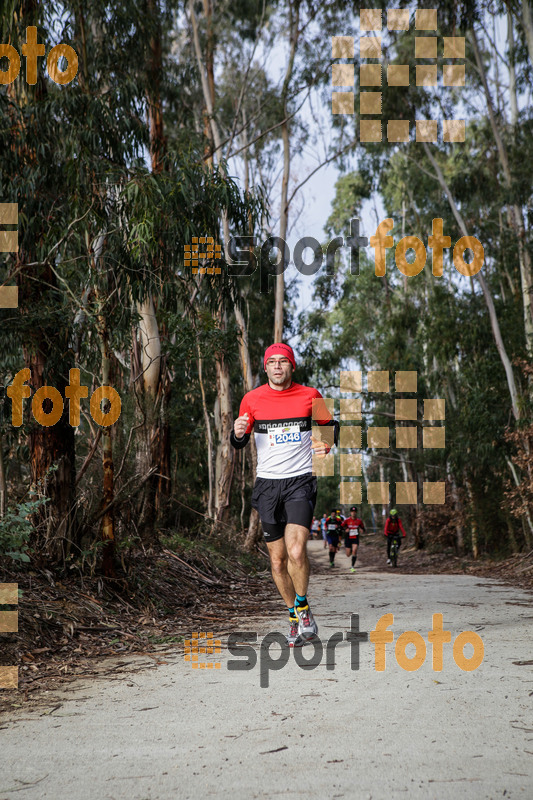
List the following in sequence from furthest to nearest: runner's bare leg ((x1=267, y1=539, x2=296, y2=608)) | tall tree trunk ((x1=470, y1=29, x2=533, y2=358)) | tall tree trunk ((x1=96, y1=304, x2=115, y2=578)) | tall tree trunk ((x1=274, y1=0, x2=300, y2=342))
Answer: tall tree trunk ((x1=470, y1=29, x2=533, y2=358)) → tall tree trunk ((x1=274, y1=0, x2=300, y2=342)) → tall tree trunk ((x1=96, y1=304, x2=115, y2=578)) → runner's bare leg ((x1=267, y1=539, x2=296, y2=608))

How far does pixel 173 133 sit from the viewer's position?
64.3ft

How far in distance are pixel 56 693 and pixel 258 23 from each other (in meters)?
17.9

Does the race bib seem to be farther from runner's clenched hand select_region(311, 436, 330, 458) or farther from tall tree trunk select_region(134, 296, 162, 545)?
tall tree trunk select_region(134, 296, 162, 545)

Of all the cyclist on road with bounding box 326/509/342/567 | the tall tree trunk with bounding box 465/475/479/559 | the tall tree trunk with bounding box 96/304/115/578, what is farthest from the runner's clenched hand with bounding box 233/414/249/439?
the tall tree trunk with bounding box 465/475/479/559

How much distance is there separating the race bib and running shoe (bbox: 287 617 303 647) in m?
1.25

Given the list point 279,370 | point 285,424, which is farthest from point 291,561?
point 279,370

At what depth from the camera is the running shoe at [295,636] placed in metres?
5.50

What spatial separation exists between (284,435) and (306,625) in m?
1.33

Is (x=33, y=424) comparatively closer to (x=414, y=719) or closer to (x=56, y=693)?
(x=56, y=693)

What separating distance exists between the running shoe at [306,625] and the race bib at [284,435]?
3.85 feet

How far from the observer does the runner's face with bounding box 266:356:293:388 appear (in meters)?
5.62

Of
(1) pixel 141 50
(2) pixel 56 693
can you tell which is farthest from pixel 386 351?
(2) pixel 56 693

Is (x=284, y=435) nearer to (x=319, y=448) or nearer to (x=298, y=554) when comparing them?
(x=319, y=448)

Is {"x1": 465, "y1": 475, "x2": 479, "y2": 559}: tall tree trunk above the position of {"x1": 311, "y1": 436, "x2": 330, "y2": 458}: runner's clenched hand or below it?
below
